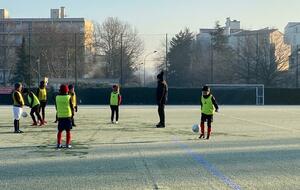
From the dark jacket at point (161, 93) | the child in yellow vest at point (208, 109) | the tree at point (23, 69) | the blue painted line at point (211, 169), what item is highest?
the tree at point (23, 69)

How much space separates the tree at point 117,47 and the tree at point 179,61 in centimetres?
592

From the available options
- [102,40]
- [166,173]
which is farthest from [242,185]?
[102,40]

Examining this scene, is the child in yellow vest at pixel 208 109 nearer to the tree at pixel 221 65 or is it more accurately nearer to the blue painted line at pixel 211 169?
the blue painted line at pixel 211 169

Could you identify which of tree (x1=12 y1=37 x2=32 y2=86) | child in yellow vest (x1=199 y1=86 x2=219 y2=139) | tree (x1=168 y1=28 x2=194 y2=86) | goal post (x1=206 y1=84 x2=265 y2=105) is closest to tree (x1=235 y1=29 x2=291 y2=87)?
tree (x1=168 y1=28 x2=194 y2=86)

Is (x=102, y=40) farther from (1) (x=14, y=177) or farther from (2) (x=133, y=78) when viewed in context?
(1) (x=14, y=177)

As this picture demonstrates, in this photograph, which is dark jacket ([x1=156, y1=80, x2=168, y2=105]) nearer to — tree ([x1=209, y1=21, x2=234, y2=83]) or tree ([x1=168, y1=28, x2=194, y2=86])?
tree ([x1=209, y1=21, x2=234, y2=83])

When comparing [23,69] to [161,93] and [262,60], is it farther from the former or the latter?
[161,93]

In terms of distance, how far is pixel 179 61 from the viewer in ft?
236

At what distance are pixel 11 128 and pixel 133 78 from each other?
5150 cm

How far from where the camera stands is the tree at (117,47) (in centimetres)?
7138

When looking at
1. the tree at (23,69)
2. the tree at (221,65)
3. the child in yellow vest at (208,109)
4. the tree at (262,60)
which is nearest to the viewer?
the child in yellow vest at (208,109)

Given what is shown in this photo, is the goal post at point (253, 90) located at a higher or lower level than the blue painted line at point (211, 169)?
higher

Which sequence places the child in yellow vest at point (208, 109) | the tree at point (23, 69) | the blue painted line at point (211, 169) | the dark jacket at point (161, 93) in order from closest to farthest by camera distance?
the blue painted line at point (211, 169), the child in yellow vest at point (208, 109), the dark jacket at point (161, 93), the tree at point (23, 69)

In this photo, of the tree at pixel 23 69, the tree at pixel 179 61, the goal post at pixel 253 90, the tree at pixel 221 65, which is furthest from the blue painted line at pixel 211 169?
the tree at pixel 179 61
